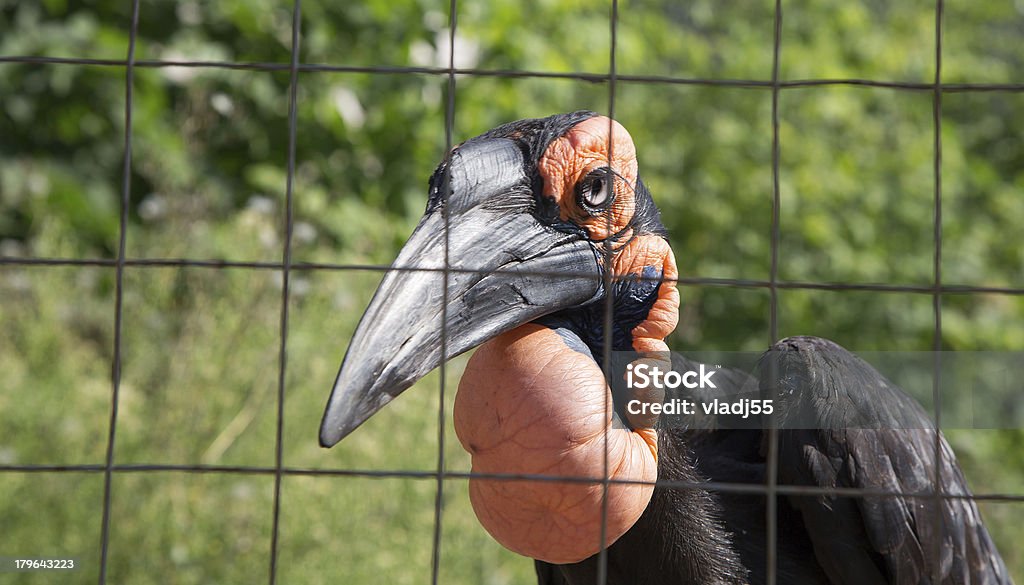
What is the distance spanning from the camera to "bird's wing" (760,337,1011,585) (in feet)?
6.81

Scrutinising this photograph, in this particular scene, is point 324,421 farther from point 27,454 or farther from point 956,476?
point 27,454

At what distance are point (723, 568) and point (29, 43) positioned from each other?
3.50m

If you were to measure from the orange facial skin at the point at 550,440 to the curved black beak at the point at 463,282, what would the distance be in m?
0.07

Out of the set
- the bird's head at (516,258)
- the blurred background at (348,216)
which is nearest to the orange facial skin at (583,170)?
the bird's head at (516,258)

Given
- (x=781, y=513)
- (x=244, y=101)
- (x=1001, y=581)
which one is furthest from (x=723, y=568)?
(x=244, y=101)

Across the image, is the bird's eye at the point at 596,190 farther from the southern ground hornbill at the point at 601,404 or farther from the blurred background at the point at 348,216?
the blurred background at the point at 348,216

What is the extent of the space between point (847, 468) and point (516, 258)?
730mm

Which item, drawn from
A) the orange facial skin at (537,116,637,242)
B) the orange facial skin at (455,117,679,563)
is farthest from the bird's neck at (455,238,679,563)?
the orange facial skin at (537,116,637,242)

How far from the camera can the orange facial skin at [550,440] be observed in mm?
1813

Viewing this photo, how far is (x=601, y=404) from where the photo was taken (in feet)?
6.02
